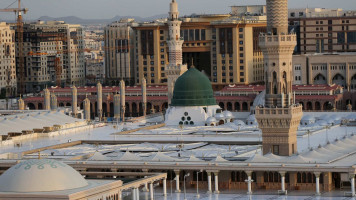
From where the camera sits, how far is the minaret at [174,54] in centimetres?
10569

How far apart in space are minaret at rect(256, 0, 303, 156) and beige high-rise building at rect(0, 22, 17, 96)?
334 ft

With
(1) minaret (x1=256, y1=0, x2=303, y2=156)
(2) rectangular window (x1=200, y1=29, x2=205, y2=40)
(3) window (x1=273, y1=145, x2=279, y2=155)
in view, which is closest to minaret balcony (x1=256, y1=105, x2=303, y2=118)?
(1) minaret (x1=256, y1=0, x2=303, y2=156)

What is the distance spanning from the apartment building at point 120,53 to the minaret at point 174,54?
65.8 metres

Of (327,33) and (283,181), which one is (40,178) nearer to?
(283,181)

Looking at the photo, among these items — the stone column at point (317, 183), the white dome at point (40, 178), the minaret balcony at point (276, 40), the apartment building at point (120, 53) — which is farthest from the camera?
the apartment building at point (120, 53)

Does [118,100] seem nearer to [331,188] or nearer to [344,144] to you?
[344,144]

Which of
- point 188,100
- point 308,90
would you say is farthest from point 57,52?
point 188,100

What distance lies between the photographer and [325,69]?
14600 centimetres

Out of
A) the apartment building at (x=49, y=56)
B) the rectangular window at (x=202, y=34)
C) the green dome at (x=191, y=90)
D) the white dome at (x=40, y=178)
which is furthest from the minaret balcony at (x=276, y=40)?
the apartment building at (x=49, y=56)

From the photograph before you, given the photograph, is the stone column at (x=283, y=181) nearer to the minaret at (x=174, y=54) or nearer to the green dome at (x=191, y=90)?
the green dome at (x=191, y=90)

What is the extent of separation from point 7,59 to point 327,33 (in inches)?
1546

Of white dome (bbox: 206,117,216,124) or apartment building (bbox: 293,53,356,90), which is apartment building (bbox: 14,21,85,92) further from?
white dome (bbox: 206,117,216,124)

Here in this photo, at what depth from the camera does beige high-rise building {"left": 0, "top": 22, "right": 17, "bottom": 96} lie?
172m

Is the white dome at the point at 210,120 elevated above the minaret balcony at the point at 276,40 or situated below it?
below
